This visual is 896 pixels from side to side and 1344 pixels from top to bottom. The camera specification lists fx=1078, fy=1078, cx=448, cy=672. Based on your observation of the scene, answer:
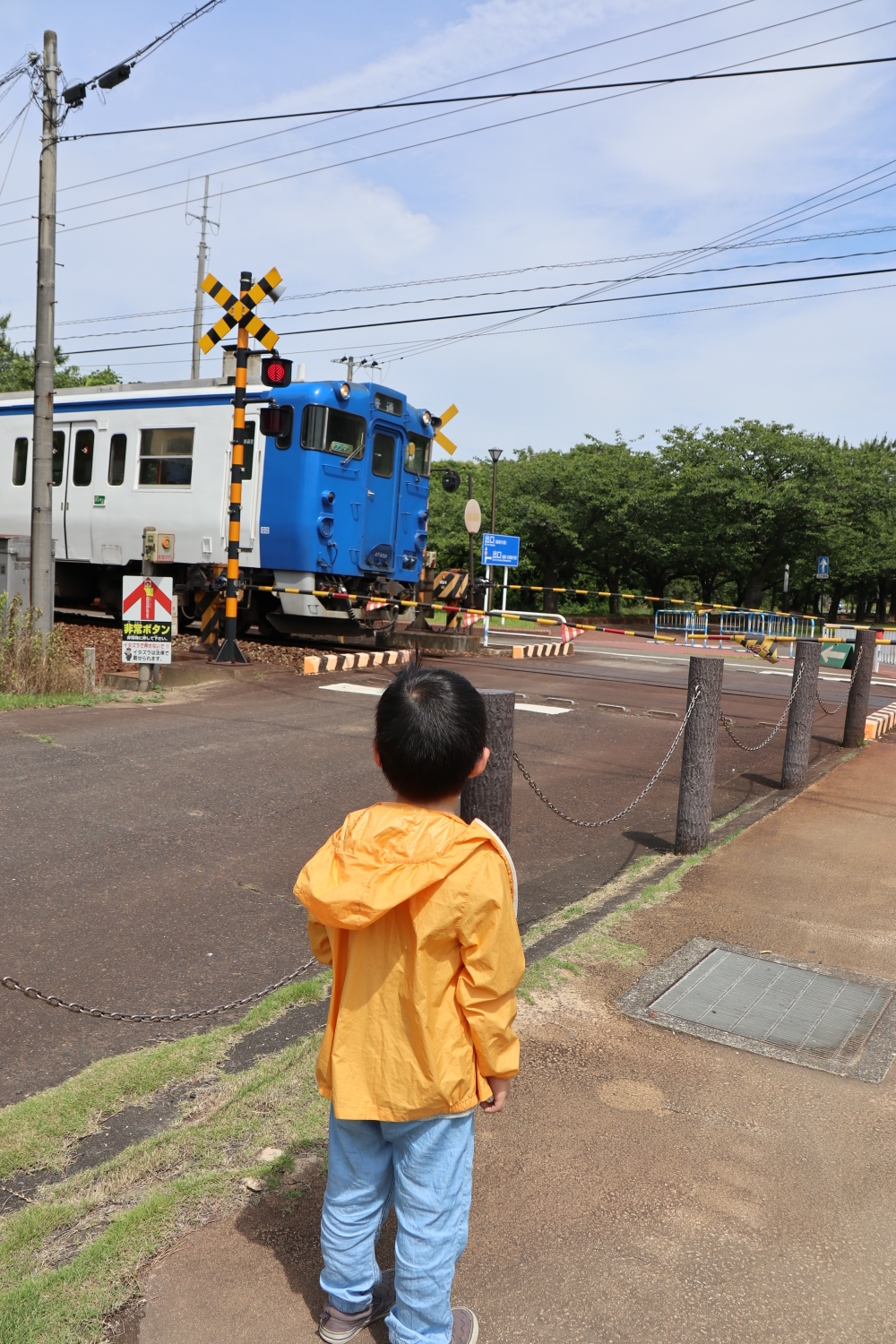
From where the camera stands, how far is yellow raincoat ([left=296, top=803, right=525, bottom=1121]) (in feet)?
6.62

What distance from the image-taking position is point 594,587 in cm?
5050

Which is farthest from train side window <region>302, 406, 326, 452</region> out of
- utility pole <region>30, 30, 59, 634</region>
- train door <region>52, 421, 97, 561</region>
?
train door <region>52, 421, 97, 561</region>

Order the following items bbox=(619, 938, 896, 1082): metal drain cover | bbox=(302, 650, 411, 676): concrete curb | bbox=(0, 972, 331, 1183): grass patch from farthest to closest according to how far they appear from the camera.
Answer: bbox=(302, 650, 411, 676): concrete curb
bbox=(619, 938, 896, 1082): metal drain cover
bbox=(0, 972, 331, 1183): grass patch

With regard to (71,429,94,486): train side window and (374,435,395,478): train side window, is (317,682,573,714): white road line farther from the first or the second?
(71,429,94,486): train side window

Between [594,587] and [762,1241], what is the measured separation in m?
48.6

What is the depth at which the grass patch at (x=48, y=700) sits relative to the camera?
9.71 metres

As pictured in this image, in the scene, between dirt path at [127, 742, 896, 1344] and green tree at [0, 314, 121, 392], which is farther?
green tree at [0, 314, 121, 392]

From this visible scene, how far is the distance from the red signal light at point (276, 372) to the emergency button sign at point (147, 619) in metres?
2.84

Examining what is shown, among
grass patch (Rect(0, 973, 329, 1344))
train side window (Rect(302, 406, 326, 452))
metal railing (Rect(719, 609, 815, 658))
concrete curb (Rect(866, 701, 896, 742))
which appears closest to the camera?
grass patch (Rect(0, 973, 329, 1344))

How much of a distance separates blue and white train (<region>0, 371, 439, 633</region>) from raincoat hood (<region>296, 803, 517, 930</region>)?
1191 centimetres

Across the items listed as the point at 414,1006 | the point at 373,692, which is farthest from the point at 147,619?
the point at 414,1006

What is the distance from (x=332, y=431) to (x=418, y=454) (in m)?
2.48

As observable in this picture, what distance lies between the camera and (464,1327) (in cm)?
220

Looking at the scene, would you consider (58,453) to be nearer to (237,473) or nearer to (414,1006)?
(237,473)
